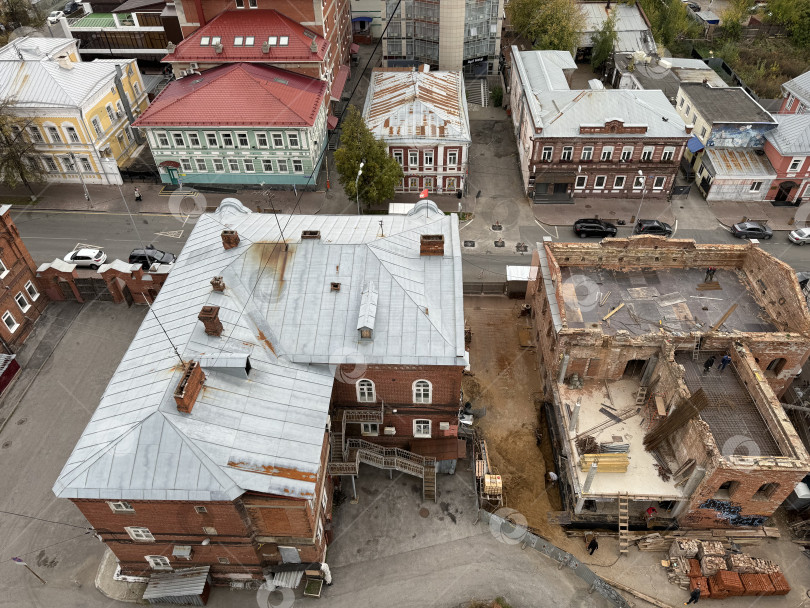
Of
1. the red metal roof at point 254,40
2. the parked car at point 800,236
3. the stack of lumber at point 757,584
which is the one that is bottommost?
the stack of lumber at point 757,584

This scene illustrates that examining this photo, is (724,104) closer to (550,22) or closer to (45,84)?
(550,22)

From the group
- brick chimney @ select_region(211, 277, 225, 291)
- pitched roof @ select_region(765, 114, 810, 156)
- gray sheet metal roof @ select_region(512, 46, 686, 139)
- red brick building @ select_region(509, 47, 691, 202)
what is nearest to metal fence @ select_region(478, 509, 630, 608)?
brick chimney @ select_region(211, 277, 225, 291)

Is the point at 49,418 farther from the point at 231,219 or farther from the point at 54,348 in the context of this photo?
the point at 231,219

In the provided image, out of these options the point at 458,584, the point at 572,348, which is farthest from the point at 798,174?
the point at 458,584

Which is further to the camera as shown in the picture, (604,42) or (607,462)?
(604,42)

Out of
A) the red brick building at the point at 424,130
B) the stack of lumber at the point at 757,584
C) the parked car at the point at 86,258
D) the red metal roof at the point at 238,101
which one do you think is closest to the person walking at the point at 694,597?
the stack of lumber at the point at 757,584

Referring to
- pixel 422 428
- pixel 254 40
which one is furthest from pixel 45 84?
pixel 422 428

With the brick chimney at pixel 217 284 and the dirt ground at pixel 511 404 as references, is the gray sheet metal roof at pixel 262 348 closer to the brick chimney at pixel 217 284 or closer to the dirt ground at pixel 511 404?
the brick chimney at pixel 217 284
